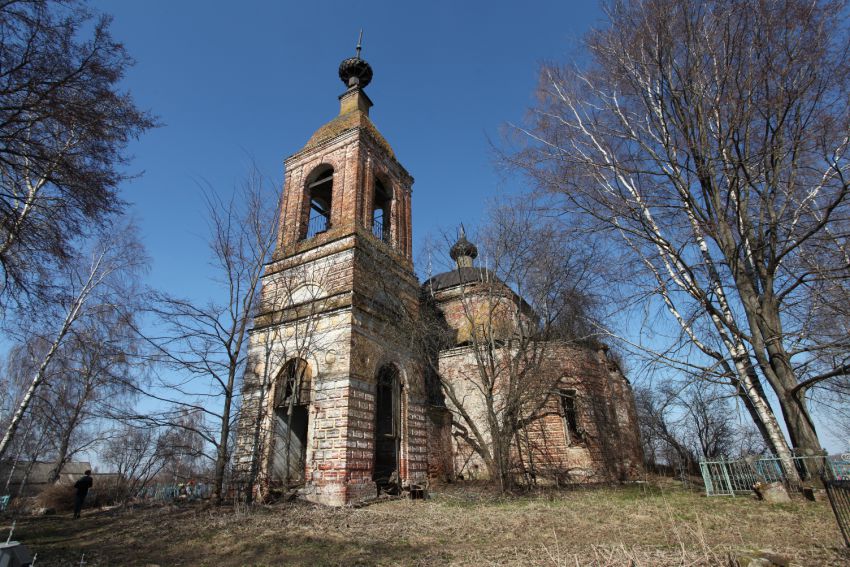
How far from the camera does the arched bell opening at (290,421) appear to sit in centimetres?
1106

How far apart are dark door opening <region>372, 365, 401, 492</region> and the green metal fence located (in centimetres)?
786

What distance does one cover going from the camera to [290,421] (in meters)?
11.1

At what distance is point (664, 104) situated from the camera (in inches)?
293

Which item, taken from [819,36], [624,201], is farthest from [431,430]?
[819,36]

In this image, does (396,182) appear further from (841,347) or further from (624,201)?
(841,347)

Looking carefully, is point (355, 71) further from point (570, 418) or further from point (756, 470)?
point (756, 470)

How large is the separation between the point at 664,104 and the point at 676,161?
106cm

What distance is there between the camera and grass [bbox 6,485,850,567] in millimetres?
4730

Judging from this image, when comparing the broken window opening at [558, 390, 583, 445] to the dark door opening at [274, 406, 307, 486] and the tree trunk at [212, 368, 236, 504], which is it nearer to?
the dark door opening at [274, 406, 307, 486]

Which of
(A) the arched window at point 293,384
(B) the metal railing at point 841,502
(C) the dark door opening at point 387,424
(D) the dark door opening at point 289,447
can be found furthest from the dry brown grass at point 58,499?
(B) the metal railing at point 841,502

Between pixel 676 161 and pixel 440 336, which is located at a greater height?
pixel 676 161

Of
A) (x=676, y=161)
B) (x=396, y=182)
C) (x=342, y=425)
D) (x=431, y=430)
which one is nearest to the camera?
(x=676, y=161)

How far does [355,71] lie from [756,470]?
1857 centimetres

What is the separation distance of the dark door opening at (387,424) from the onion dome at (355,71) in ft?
39.6
